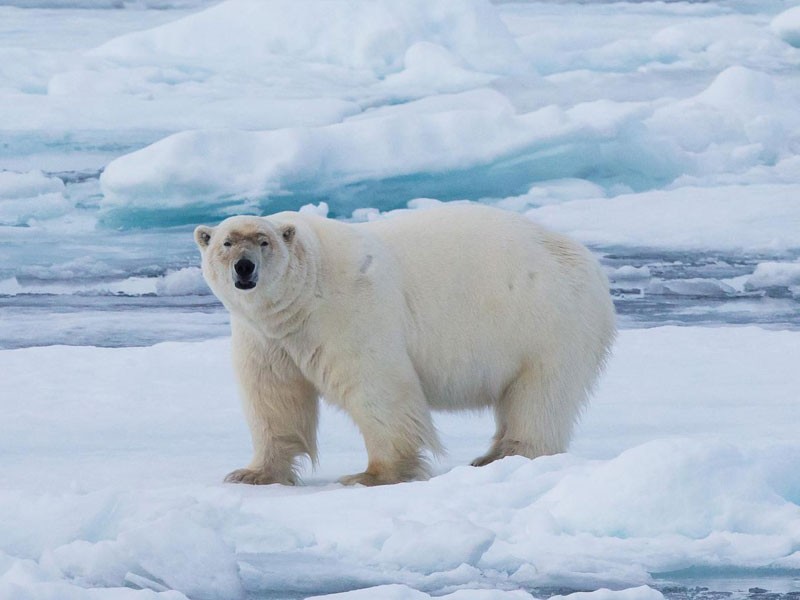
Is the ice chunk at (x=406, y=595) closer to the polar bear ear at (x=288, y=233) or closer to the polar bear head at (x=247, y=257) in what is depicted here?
the polar bear head at (x=247, y=257)

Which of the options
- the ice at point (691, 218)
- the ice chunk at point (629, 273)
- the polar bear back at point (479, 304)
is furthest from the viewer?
the ice at point (691, 218)

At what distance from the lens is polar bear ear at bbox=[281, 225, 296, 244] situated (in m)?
3.98

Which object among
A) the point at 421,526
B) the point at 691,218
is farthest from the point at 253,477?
the point at 691,218

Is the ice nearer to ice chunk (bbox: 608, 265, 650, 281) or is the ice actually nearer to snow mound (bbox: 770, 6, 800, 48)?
ice chunk (bbox: 608, 265, 650, 281)

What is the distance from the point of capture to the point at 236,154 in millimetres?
10859

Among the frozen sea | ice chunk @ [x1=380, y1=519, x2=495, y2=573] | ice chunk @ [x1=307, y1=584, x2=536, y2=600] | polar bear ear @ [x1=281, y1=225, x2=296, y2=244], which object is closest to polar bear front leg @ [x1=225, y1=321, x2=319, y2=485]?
the frozen sea

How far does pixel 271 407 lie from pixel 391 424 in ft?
1.35

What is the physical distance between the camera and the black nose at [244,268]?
12.6ft

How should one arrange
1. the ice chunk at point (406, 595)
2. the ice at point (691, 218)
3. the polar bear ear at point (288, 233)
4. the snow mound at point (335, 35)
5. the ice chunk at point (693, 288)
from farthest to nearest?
the snow mound at point (335, 35)
the ice at point (691, 218)
the ice chunk at point (693, 288)
the polar bear ear at point (288, 233)
the ice chunk at point (406, 595)

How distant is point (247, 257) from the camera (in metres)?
3.84

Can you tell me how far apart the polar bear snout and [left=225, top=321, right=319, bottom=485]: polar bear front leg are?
1.09ft

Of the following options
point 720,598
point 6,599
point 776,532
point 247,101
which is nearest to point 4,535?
point 6,599

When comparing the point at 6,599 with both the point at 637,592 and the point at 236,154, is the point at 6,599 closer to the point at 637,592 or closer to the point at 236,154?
the point at 637,592

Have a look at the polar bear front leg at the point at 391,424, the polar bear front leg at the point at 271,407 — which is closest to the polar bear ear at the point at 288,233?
the polar bear front leg at the point at 271,407
